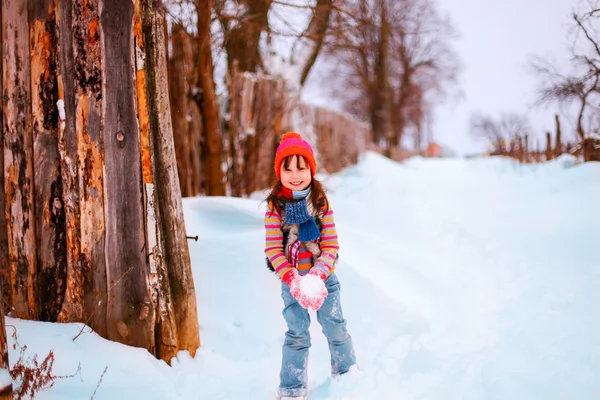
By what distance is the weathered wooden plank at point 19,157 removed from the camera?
2615 millimetres

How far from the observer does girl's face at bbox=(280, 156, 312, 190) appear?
250 cm

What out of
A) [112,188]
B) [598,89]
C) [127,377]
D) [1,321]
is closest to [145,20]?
[112,188]

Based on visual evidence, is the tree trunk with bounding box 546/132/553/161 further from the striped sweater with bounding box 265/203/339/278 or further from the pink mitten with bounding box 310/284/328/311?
the pink mitten with bounding box 310/284/328/311

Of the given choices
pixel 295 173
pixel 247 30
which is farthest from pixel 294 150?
pixel 247 30

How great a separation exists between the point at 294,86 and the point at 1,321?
6.16m

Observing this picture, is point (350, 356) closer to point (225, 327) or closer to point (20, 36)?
point (225, 327)

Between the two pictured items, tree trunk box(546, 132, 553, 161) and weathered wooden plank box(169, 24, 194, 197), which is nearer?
weathered wooden plank box(169, 24, 194, 197)

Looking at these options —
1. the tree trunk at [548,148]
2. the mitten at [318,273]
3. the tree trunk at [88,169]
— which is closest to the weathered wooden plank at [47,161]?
the tree trunk at [88,169]

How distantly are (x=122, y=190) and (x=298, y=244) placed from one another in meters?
0.98

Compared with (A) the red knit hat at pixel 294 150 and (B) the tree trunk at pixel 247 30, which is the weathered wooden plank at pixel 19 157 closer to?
(A) the red knit hat at pixel 294 150

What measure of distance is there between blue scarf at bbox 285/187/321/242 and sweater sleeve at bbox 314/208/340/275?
2.0 inches

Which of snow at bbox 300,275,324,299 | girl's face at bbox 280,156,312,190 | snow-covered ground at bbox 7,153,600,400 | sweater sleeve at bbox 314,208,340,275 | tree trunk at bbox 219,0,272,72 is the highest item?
tree trunk at bbox 219,0,272,72

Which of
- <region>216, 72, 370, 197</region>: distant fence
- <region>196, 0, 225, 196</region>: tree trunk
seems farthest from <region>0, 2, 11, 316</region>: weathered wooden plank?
<region>216, 72, 370, 197</region>: distant fence

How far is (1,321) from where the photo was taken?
204cm
